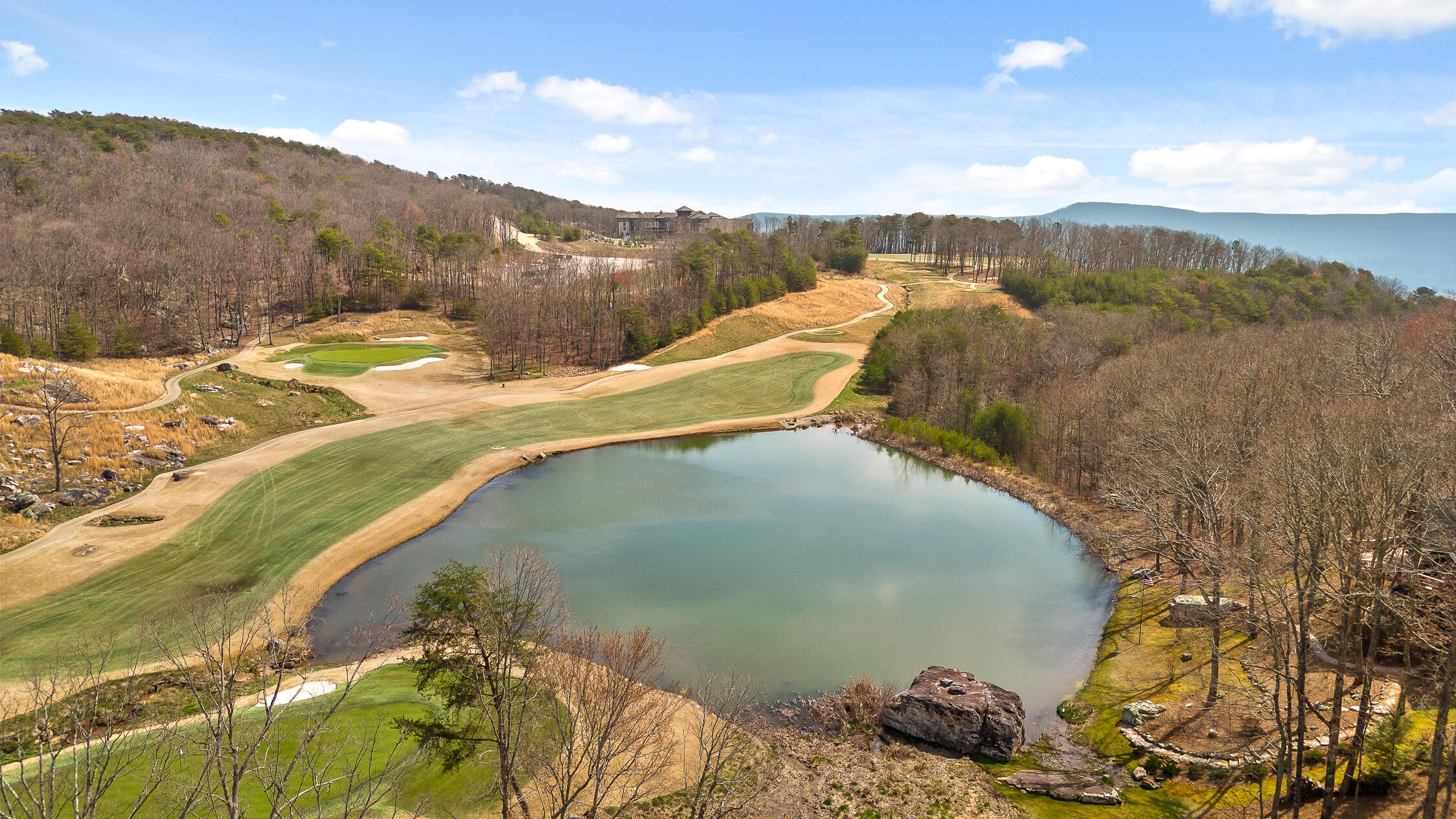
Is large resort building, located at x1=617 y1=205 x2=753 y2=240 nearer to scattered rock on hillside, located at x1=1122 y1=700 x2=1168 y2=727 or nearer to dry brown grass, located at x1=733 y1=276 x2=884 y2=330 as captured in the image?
dry brown grass, located at x1=733 y1=276 x2=884 y2=330

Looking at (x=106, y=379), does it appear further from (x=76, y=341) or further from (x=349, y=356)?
(x=349, y=356)

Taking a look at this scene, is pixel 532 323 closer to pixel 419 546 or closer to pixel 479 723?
pixel 419 546

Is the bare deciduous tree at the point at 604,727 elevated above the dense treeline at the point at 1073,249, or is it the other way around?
the dense treeline at the point at 1073,249

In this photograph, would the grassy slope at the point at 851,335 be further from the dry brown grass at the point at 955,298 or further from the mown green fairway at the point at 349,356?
the mown green fairway at the point at 349,356

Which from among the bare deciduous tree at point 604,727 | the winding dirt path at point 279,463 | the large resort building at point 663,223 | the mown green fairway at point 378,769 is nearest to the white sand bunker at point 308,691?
the mown green fairway at point 378,769

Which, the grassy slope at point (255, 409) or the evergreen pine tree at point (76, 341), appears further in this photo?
the evergreen pine tree at point (76, 341)

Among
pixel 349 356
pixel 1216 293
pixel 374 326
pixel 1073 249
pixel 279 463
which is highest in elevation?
pixel 1073 249

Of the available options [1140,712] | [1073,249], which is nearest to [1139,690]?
[1140,712]
